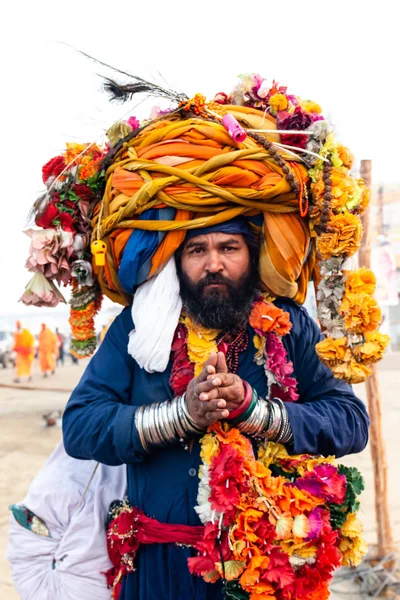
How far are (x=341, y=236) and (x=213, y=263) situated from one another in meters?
0.50

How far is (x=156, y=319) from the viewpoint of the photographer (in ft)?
8.01

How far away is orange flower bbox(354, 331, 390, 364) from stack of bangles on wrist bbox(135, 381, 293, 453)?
34cm

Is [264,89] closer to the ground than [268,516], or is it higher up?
higher up

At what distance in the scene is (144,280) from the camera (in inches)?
99.1

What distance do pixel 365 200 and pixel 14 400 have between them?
1154cm

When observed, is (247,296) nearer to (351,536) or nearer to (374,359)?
(374,359)

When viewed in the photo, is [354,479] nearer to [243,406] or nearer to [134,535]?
[243,406]

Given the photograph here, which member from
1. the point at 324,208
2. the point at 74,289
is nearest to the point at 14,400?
the point at 74,289

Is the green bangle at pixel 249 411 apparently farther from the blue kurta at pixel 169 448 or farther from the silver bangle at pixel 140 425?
the silver bangle at pixel 140 425

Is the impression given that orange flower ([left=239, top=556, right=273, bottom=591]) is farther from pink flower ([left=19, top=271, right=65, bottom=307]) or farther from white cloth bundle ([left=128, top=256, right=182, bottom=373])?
pink flower ([left=19, top=271, right=65, bottom=307])

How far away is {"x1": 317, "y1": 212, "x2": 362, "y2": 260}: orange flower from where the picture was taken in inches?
92.7

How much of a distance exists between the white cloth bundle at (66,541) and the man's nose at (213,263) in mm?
1055

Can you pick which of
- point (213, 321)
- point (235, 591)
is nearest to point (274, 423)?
point (213, 321)

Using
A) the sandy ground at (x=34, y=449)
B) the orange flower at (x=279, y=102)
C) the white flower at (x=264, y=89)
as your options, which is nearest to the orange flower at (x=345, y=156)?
the orange flower at (x=279, y=102)
